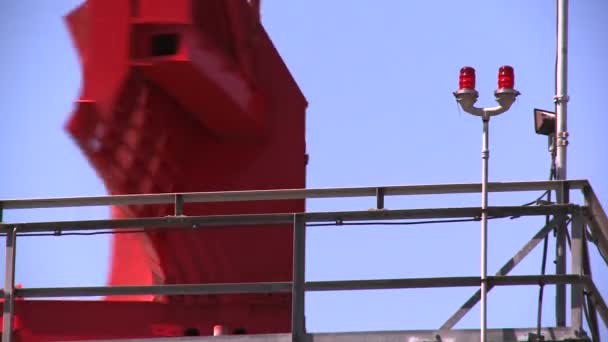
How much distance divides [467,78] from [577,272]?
2032mm

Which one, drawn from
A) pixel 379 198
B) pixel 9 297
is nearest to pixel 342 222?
pixel 379 198

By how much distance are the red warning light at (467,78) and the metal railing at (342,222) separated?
0.99m

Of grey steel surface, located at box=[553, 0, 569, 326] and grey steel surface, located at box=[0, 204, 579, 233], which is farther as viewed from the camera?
grey steel surface, located at box=[553, 0, 569, 326]

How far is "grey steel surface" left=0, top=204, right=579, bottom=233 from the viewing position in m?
13.6

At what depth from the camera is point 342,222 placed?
13883 millimetres

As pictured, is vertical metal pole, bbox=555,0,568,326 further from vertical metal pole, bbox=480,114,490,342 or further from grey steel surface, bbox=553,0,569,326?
vertical metal pole, bbox=480,114,490,342

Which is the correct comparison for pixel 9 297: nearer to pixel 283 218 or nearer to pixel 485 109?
pixel 283 218

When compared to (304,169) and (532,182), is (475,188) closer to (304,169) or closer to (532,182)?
(532,182)

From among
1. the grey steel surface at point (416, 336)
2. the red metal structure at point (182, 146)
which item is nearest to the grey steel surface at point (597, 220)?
the grey steel surface at point (416, 336)

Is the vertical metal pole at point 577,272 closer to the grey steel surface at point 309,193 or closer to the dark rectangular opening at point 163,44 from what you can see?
the grey steel surface at point 309,193

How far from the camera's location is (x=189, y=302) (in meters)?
16.2

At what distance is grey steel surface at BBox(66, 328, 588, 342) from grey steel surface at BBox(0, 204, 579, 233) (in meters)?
1.07

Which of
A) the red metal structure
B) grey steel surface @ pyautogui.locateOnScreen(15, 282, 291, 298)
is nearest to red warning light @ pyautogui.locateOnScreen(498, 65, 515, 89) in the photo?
grey steel surface @ pyautogui.locateOnScreen(15, 282, 291, 298)

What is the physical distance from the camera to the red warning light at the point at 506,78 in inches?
527
